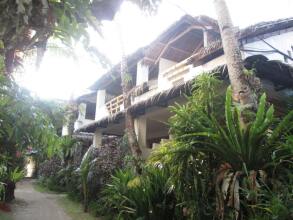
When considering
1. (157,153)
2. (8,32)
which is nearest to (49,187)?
(157,153)

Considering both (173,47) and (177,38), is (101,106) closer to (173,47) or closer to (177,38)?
(173,47)

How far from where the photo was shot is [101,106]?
1722 cm

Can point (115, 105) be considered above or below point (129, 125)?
above

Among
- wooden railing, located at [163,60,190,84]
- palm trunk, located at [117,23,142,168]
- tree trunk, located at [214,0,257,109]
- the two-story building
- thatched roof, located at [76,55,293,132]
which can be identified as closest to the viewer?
tree trunk, located at [214,0,257,109]

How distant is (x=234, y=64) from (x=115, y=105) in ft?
34.2

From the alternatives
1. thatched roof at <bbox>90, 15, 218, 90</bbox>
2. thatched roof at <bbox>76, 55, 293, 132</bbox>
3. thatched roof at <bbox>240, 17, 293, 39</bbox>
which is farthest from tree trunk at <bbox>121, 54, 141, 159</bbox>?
thatched roof at <bbox>240, 17, 293, 39</bbox>

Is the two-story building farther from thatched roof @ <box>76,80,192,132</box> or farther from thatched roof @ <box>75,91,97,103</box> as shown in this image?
thatched roof @ <box>75,91,97,103</box>

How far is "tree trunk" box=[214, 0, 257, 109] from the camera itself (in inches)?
209

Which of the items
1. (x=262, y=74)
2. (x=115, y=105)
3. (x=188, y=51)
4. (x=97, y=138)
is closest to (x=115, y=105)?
(x=115, y=105)

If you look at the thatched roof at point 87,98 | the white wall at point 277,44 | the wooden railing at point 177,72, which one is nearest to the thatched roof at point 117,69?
the wooden railing at point 177,72

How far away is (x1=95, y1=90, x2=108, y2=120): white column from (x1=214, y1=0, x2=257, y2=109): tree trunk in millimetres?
10863

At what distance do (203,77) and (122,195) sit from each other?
323 cm

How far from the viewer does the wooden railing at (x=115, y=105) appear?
15.0 meters

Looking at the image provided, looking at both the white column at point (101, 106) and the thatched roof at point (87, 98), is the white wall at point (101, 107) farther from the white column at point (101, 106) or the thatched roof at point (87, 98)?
Result: the thatched roof at point (87, 98)
